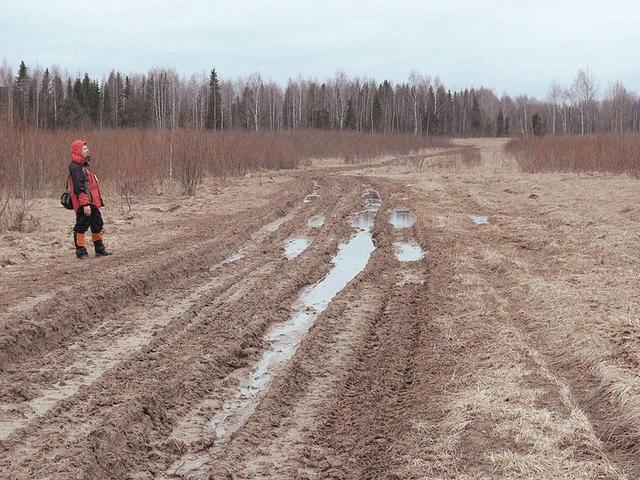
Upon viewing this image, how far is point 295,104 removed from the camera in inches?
3191

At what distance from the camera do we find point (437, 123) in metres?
90.8

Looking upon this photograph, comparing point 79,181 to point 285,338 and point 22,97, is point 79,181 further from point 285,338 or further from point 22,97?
point 22,97

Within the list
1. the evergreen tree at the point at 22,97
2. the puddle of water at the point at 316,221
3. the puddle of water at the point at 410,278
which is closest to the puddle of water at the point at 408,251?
the puddle of water at the point at 410,278

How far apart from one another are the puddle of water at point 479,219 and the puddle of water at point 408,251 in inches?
115

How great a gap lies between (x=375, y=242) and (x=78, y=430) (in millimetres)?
8073

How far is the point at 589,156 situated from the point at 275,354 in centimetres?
2566

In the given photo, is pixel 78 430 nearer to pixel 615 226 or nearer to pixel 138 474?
pixel 138 474

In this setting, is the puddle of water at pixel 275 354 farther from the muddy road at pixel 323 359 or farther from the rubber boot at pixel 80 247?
the rubber boot at pixel 80 247

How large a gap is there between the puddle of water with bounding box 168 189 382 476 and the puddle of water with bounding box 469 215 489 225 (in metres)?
4.06

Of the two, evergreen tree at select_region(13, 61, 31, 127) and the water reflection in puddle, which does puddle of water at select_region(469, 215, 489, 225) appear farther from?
evergreen tree at select_region(13, 61, 31, 127)

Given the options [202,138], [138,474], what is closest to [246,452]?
[138,474]

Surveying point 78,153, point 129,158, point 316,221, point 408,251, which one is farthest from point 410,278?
point 129,158

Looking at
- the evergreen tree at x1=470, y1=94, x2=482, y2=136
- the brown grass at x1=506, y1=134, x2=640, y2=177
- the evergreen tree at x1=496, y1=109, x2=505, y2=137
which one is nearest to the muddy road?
the brown grass at x1=506, y1=134, x2=640, y2=177

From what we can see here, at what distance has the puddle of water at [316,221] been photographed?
13552mm
